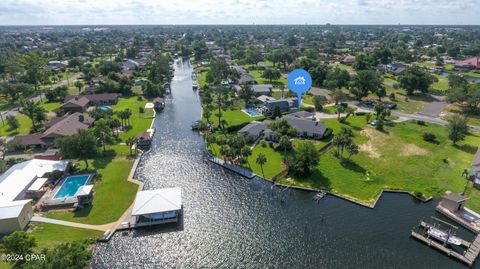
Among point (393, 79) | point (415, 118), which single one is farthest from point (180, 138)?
point (393, 79)

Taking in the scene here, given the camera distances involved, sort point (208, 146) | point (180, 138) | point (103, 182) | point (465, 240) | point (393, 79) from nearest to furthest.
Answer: point (465, 240)
point (103, 182)
point (208, 146)
point (180, 138)
point (393, 79)

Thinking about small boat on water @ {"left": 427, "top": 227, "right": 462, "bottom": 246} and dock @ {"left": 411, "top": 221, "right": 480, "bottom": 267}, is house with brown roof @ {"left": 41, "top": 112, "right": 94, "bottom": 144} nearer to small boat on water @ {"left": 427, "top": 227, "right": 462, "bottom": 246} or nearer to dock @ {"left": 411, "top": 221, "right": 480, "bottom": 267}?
dock @ {"left": 411, "top": 221, "right": 480, "bottom": 267}

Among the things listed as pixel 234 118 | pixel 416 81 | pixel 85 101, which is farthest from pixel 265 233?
pixel 416 81

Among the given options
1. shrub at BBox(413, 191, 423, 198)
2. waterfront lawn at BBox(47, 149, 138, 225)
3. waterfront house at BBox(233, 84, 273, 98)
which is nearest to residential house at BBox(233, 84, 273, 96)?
Result: waterfront house at BBox(233, 84, 273, 98)

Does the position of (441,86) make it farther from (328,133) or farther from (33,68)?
(33,68)

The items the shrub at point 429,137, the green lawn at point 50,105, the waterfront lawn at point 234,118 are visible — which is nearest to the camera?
the shrub at point 429,137

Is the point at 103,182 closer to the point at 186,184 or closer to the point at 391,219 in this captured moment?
the point at 186,184

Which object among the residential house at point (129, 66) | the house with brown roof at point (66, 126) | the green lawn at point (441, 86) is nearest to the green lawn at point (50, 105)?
the house with brown roof at point (66, 126)

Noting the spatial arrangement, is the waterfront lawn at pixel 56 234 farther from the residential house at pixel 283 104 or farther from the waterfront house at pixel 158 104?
the residential house at pixel 283 104
